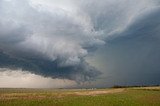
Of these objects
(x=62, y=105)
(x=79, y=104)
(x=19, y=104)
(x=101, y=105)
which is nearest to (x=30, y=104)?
(x=19, y=104)

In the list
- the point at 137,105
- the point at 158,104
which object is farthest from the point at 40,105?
the point at 158,104

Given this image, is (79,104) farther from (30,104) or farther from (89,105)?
(30,104)

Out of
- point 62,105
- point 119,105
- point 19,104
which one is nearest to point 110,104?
point 119,105

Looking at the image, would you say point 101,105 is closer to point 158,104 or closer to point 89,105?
point 89,105

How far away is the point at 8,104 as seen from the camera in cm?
4419

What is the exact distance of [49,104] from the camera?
44.8 m

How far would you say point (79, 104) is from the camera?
4553 cm

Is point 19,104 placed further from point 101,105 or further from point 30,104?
point 101,105

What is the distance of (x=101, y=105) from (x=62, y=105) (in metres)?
6.28

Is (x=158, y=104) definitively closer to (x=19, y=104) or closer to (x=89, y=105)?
(x=89, y=105)

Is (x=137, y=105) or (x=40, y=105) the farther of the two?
(x=137, y=105)

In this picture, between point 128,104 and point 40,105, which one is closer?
point 40,105

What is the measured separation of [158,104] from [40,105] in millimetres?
19754

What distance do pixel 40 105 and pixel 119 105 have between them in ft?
41.4
